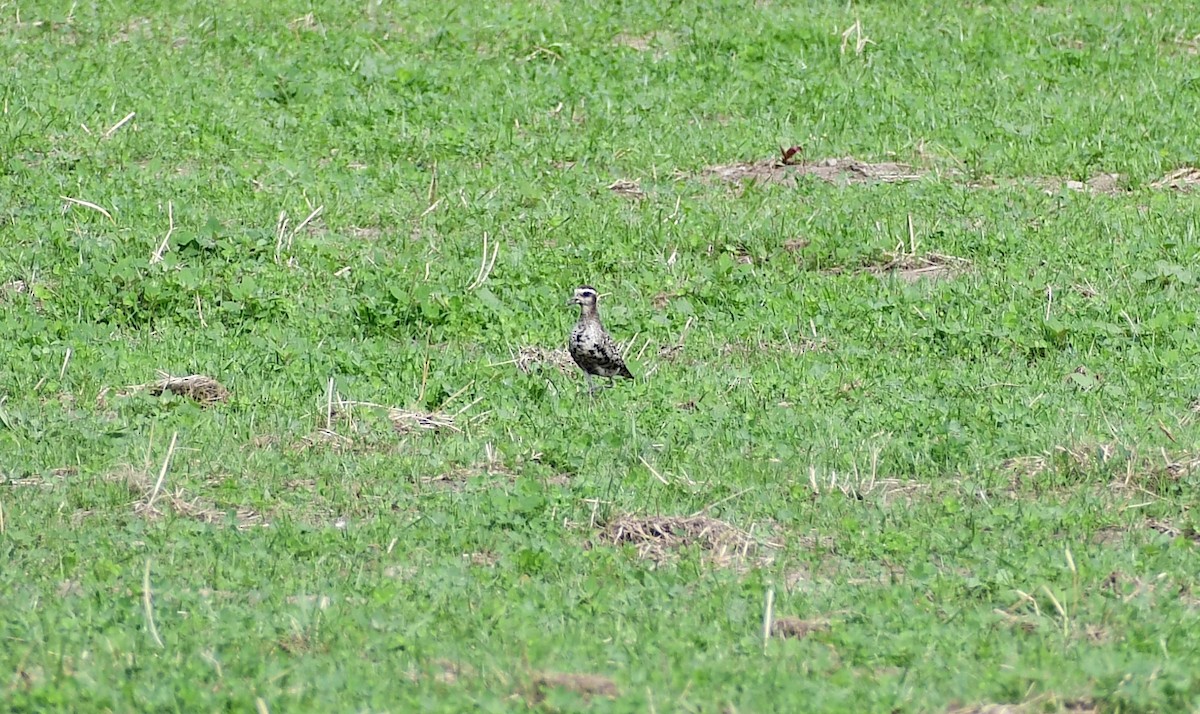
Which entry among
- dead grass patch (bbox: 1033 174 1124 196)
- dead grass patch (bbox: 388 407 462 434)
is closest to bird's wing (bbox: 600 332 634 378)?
dead grass patch (bbox: 388 407 462 434)

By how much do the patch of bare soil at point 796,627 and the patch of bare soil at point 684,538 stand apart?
81cm

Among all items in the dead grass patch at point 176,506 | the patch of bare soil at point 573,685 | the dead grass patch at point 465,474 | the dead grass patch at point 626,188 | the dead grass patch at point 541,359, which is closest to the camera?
the patch of bare soil at point 573,685

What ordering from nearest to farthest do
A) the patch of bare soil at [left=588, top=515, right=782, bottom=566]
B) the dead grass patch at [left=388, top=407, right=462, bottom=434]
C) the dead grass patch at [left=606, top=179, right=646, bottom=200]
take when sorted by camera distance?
1. the patch of bare soil at [left=588, top=515, right=782, bottom=566]
2. the dead grass patch at [left=388, top=407, right=462, bottom=434]
3. the dead grass patch at [left=606, top=179, right=646, bottom=200]

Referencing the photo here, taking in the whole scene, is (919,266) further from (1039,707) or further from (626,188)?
(1039,707)

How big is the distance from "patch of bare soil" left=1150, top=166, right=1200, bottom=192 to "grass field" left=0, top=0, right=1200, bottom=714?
0.16 ft

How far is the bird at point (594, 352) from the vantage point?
11031 mm

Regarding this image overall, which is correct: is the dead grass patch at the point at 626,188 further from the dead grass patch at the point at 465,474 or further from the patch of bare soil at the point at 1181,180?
the dead grass patch at the point at 465,474

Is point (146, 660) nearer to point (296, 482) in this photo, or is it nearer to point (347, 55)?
point (296, 482)

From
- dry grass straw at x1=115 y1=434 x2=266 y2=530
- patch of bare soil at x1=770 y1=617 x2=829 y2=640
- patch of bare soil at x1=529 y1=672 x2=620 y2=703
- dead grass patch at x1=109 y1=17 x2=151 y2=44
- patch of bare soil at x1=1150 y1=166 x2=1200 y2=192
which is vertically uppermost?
patch of bare soil at x1=529 y1=672 x2=620 y2=703

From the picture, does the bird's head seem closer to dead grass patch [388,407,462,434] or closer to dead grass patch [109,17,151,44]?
dead grass patch [388,407,462,434]

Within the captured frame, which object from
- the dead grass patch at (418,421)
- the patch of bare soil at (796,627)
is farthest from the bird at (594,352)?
the patch of bare soil at (796,627)

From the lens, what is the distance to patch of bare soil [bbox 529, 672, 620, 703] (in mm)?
6516

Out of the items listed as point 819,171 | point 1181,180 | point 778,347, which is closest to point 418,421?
point 778,347

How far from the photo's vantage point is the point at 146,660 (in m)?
6.83
